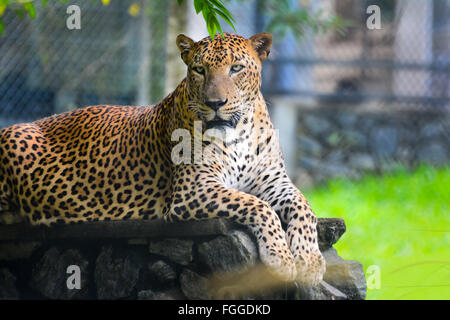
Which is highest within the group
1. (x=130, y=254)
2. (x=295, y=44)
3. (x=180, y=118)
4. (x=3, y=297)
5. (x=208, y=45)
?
(x=295, y=44)

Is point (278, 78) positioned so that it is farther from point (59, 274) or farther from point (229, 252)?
point (229, 252)

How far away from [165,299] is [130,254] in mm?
533

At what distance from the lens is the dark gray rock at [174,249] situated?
17.0ft

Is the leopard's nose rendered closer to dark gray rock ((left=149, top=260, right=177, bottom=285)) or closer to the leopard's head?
the leopard's head

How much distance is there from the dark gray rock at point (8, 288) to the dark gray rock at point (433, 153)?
920 cm

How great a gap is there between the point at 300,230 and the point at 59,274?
83.9 inches

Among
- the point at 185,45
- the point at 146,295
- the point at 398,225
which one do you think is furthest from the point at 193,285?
the point at 398,225

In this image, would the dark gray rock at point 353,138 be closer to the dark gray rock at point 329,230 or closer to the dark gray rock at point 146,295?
the dark gray rock at point 329,230

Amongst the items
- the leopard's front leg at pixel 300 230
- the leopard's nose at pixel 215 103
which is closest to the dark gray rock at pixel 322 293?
the leopard's front leg at pixel 300 230

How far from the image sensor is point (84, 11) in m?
12.1

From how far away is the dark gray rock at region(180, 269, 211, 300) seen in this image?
200 inches

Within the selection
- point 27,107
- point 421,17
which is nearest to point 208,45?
point 27,107

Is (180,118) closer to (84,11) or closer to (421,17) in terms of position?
(84,11)

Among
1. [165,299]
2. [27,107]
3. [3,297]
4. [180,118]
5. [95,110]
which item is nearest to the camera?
[165,299]
